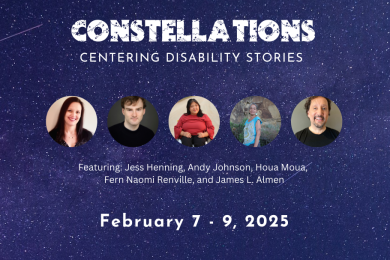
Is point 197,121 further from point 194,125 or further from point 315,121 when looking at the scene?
point 315,121

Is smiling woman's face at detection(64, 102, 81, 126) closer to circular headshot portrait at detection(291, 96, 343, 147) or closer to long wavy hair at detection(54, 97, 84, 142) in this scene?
long wavy hair at detection(54, 97, 84, 142)

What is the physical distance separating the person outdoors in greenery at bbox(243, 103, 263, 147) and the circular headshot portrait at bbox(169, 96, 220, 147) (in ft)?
0.38

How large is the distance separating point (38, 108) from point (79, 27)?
35 cm

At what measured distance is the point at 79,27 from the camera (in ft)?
4.11

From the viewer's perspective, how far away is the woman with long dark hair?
4.10ft

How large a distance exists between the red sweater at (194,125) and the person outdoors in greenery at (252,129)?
133 millimetres

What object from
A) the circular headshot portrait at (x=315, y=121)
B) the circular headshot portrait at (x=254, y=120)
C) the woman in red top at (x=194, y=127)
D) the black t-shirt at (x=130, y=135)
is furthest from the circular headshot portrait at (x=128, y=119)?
the circular headshot portrait at (x=315, y=121)

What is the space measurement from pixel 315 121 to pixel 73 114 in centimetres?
93

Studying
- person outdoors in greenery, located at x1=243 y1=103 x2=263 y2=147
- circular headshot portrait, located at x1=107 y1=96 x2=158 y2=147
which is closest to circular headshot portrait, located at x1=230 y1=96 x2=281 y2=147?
person outdoors in greenery, located at x1=243 y1=103 x2=263 y2=147

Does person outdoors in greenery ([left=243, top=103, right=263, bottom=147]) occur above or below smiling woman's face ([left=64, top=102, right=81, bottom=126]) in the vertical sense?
below

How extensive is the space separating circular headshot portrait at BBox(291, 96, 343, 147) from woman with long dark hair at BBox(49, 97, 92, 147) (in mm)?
801

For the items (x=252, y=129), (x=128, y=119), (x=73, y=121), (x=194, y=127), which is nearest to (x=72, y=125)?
(x=73, y=121)

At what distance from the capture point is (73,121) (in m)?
1.25

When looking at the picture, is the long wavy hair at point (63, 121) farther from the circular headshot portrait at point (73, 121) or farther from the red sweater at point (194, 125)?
the red sweater at point (194, 125)
